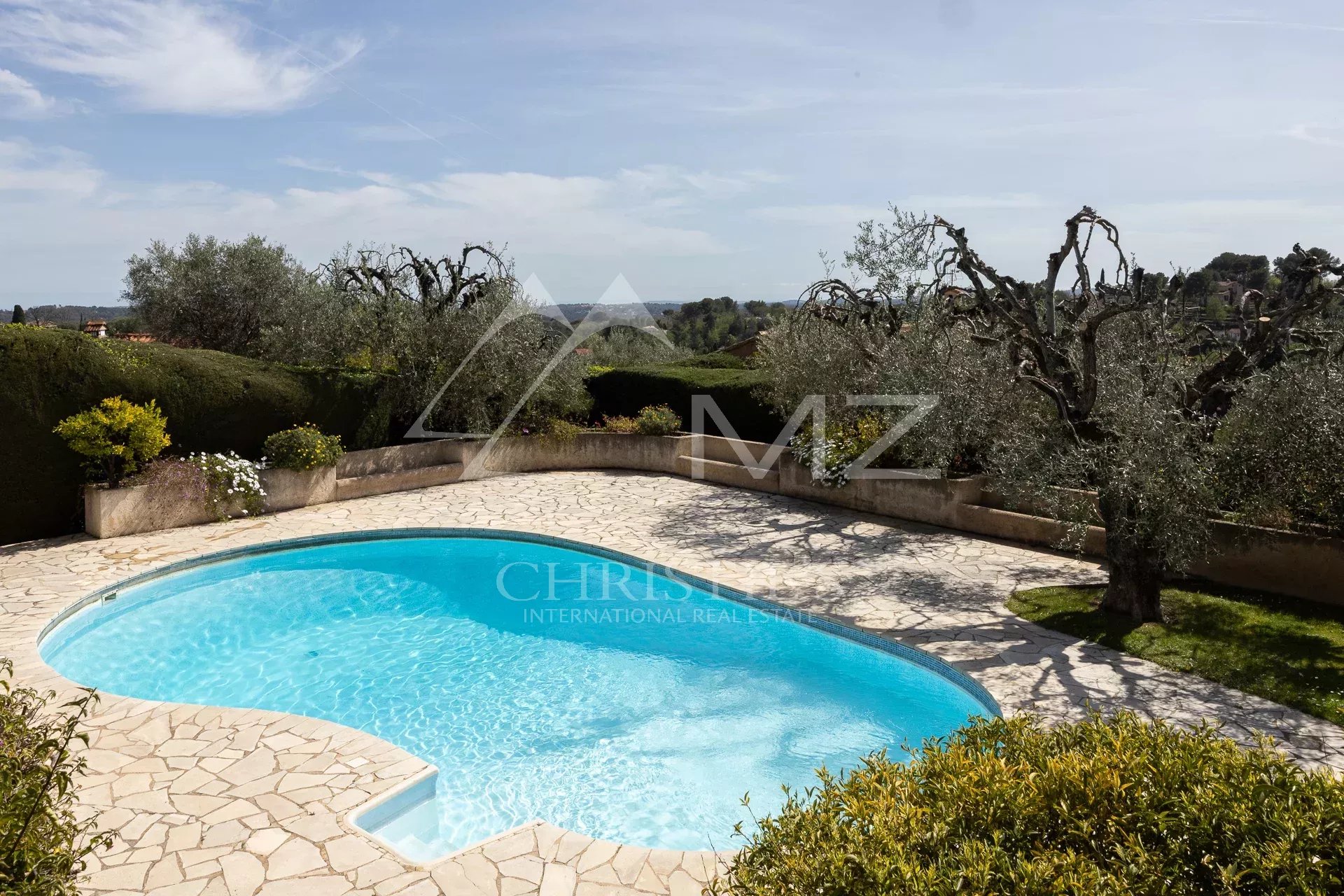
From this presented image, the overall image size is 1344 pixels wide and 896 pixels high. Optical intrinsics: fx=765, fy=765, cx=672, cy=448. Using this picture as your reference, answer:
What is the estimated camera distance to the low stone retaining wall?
8961mm

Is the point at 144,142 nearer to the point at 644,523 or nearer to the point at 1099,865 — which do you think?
the point at 644,523

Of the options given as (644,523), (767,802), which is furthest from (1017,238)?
(767,802)

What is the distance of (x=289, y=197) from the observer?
19.0m

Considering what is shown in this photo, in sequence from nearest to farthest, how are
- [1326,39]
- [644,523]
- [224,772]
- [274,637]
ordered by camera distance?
1. [224,772]
2. [1326,39]
3. [274,637]
4. [644,523]

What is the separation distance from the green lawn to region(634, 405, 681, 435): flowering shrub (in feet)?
30.6

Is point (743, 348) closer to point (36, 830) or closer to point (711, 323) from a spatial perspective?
point (711, 323)

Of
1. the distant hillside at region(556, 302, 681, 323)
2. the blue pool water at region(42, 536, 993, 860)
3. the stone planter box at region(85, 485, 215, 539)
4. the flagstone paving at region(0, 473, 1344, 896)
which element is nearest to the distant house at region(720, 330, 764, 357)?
the distant hillside at region(556, 302, 681, 323)

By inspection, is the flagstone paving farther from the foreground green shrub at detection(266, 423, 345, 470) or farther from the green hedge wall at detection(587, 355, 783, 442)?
the green hedge wall at detection(587, 355, 783, 442)

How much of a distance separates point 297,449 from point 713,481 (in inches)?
320

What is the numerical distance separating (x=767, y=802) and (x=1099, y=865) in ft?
12.3

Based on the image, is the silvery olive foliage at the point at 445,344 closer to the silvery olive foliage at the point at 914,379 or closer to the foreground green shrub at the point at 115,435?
the foreground green shrub at the point at 115,435

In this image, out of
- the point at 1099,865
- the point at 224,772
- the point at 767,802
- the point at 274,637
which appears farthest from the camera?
the point at 274,637

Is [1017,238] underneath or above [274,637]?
above

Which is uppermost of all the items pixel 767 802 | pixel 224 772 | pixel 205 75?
pixel 205 75
